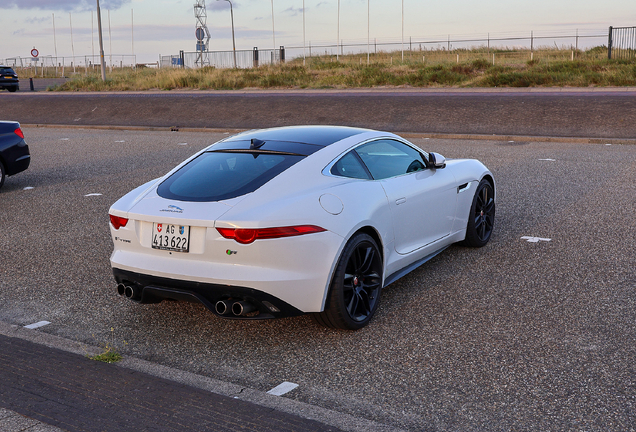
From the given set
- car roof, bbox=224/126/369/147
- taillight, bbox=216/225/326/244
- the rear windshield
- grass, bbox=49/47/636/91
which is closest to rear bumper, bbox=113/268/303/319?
taillight, bbox=216/225/326/244

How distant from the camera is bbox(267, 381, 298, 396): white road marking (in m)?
3.88

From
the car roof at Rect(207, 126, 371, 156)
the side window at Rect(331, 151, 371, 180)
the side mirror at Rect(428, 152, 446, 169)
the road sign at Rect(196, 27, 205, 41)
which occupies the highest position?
the road sign at Rect(196, 27, 205, 41)

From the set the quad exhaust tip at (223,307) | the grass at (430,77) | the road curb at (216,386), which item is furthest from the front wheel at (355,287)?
the grass at (430,77)

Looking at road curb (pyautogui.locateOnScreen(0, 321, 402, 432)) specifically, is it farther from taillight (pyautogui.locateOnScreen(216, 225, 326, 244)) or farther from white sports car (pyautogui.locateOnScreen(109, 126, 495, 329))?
taillight (pyautogui.locateOnScreen(216, 225, 326, 244))

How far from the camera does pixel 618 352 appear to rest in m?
4.29

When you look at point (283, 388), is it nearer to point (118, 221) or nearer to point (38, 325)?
point (118, 221)

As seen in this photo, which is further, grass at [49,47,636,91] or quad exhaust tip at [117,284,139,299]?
grass at [49,47,636,91]

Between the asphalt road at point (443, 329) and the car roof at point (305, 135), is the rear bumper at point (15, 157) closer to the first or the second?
the asphalt road at point (443, 329)

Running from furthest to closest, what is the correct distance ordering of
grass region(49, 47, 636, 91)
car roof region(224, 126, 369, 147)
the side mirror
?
grass region(49, 47, 636, 91), the side mirror, car roof region(224, 126, 369, 147)

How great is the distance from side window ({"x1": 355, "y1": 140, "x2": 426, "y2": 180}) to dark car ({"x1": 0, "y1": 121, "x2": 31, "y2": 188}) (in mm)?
Result: 7478

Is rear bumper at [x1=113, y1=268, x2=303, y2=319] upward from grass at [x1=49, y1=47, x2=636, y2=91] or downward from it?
downward

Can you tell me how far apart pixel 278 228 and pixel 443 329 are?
4.85 ft

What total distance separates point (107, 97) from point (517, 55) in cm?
3097

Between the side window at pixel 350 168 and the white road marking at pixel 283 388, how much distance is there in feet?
5.46
